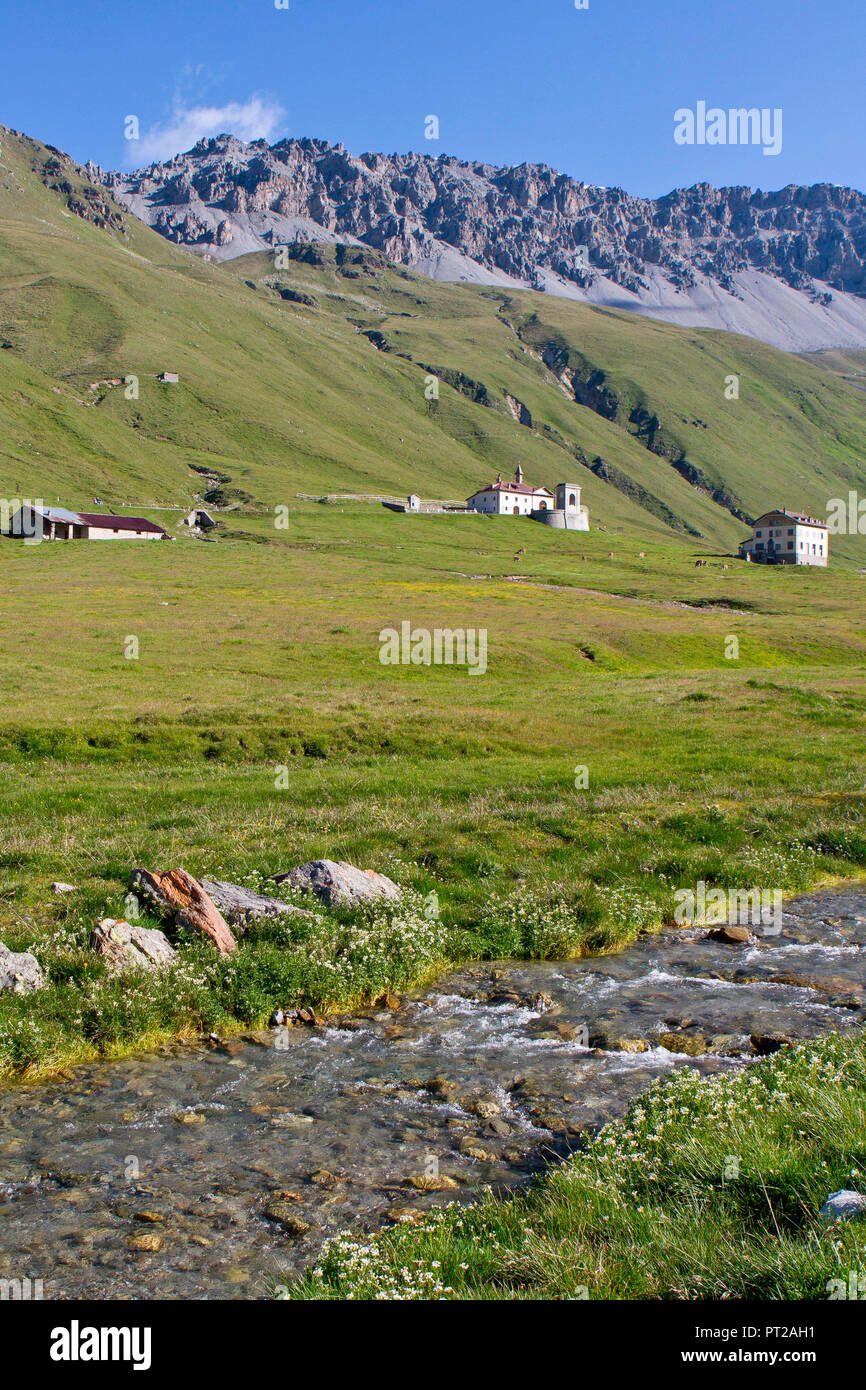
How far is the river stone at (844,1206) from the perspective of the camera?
21.3 ft

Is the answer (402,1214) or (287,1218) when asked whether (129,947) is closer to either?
(287,1218)

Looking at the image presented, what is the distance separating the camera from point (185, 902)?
15125 millimetres

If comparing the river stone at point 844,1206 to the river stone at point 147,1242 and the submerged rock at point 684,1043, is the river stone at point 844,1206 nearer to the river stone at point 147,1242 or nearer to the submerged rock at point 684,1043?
the submerged rock at point 684,1043

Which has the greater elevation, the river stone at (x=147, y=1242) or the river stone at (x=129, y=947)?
the river stone at (x=129, y=947)

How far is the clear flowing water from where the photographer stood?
8.23 metres

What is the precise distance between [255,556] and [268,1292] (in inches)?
5227

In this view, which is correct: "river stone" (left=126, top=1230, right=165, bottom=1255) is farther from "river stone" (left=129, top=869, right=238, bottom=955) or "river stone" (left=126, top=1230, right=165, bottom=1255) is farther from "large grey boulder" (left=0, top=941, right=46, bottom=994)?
"river stone" (left=129, top=869, right=238, bottom=955)

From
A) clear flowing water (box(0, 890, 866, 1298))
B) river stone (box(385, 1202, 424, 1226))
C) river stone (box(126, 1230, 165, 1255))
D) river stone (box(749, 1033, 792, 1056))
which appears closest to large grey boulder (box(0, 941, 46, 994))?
clear flowing water (box(0, 890, 866, 1298))

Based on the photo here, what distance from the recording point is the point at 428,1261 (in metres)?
7.04

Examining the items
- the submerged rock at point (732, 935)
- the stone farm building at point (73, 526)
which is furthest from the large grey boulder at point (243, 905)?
the stone farm building at point (73, 526)

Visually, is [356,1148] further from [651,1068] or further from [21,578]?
[21,578]

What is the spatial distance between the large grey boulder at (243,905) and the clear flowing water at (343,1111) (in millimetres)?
2713

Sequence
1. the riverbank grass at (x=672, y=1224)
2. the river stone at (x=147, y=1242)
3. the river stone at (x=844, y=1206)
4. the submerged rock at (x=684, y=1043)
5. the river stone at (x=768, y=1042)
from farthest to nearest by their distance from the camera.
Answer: the submerged rock at (x=684, y=1043) < the river stone at (x=768, y=1042) < the river stone at (x=147, y=1242) < the river stone at (x=844, y=1206) < the riverbank grass at (x=672, y=1224)

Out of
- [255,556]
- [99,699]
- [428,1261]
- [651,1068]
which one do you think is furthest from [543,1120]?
[255,556]
